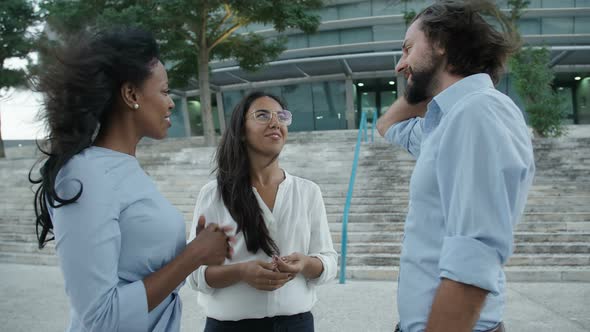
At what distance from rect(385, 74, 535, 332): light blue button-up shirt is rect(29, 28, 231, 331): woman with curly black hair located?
637 millimetres

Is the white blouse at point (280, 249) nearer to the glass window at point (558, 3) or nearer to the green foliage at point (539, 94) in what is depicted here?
the green foliage at point (539, 94)

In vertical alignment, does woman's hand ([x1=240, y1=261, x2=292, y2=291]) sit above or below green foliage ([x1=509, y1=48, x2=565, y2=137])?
below

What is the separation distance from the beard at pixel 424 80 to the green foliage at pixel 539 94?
12400 millimetres

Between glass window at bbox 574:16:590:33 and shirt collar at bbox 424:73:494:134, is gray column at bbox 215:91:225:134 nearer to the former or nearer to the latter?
glass window at bbox 574:16:590:33

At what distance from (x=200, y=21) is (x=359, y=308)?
13.1 meters

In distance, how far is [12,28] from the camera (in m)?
18.0

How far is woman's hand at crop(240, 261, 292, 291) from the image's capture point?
1.85 meters

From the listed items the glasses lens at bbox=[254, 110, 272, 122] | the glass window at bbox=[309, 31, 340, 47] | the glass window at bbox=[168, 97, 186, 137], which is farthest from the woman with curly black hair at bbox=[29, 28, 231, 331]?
the glass window at bbox=[168, 97, 186, 137]

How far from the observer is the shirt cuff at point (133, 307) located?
1241 mm

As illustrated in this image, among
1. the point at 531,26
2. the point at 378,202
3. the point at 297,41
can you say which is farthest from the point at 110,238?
the point at 531,26

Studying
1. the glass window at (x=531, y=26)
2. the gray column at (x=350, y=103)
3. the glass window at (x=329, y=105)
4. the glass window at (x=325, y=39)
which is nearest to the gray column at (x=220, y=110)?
the glass window at (x=329, y=105)

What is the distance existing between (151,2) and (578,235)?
42.7 feet

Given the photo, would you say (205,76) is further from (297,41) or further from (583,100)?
(583,100)

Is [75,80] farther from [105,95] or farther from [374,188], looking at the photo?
[374,188]
